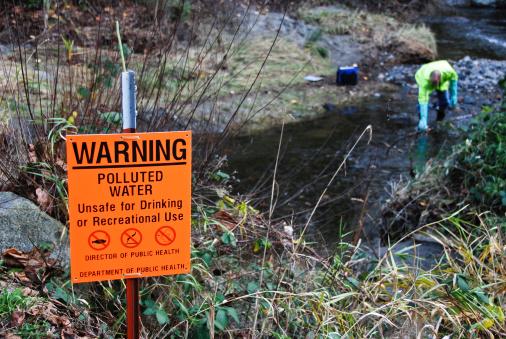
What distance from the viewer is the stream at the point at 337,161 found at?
5941 millimetres

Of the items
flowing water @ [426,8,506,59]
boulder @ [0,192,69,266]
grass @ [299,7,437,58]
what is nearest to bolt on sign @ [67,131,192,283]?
boulder @ [0,192,69,266]

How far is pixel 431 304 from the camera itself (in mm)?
3051

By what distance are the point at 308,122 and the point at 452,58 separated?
6.75 metres

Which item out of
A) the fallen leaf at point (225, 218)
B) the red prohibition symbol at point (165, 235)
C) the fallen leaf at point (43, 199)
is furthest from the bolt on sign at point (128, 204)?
the fallen leaf at point (225, 218)

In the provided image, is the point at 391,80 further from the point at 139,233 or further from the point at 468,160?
the point at 139,233

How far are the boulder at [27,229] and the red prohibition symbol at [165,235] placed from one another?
103 centimetres

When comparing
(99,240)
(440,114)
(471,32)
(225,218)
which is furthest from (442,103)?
(471,32)

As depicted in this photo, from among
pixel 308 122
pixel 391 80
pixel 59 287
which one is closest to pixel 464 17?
pixel 391 80

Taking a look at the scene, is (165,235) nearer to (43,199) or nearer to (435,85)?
(43,199)

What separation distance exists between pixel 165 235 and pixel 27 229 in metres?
1.27

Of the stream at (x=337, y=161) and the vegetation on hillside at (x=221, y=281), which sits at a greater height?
the vegetation on hillside at (x=221, y=281)

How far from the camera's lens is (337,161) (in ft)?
27.0

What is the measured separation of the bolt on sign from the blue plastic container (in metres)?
10.0

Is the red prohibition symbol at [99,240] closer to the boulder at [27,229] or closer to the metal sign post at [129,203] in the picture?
the metal sign post at [129,203]
